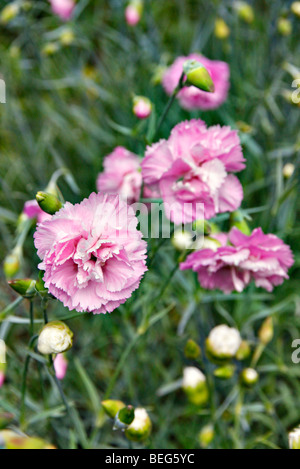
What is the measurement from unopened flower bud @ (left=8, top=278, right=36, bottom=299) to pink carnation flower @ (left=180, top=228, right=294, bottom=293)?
0.76 feet

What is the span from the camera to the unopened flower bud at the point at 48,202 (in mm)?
577

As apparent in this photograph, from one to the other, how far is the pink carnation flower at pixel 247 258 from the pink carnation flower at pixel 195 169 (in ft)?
0.18

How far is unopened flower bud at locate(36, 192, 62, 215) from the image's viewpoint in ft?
1.89

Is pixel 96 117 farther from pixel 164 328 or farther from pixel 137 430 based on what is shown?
pixel 137 430

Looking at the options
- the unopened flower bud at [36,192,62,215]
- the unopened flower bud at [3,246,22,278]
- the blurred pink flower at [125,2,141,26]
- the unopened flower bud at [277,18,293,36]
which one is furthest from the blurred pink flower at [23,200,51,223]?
the unopened flower bud at [277,18,293,36]

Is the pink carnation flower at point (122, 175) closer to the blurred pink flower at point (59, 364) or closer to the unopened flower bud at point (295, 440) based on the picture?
the blurred pink flower at point (59, 364)

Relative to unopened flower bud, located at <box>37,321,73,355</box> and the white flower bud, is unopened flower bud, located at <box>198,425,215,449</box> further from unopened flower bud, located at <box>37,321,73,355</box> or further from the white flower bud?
unopened flower bud, located at <box>37,321,73,355</box>

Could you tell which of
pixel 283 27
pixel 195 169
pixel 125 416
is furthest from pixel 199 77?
pixel 283 27

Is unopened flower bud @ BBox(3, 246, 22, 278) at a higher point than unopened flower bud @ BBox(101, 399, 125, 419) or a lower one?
higher

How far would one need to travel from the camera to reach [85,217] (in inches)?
22.4

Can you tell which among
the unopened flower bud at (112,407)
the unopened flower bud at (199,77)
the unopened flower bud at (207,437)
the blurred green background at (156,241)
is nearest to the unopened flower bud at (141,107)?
the blurred green background at (156,241)

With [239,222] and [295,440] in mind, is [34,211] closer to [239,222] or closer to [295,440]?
[239,222]

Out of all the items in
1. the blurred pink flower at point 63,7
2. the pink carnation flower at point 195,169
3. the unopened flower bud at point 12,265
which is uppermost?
the blurred pink flower at point 63,7

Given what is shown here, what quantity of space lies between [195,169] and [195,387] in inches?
17.0
